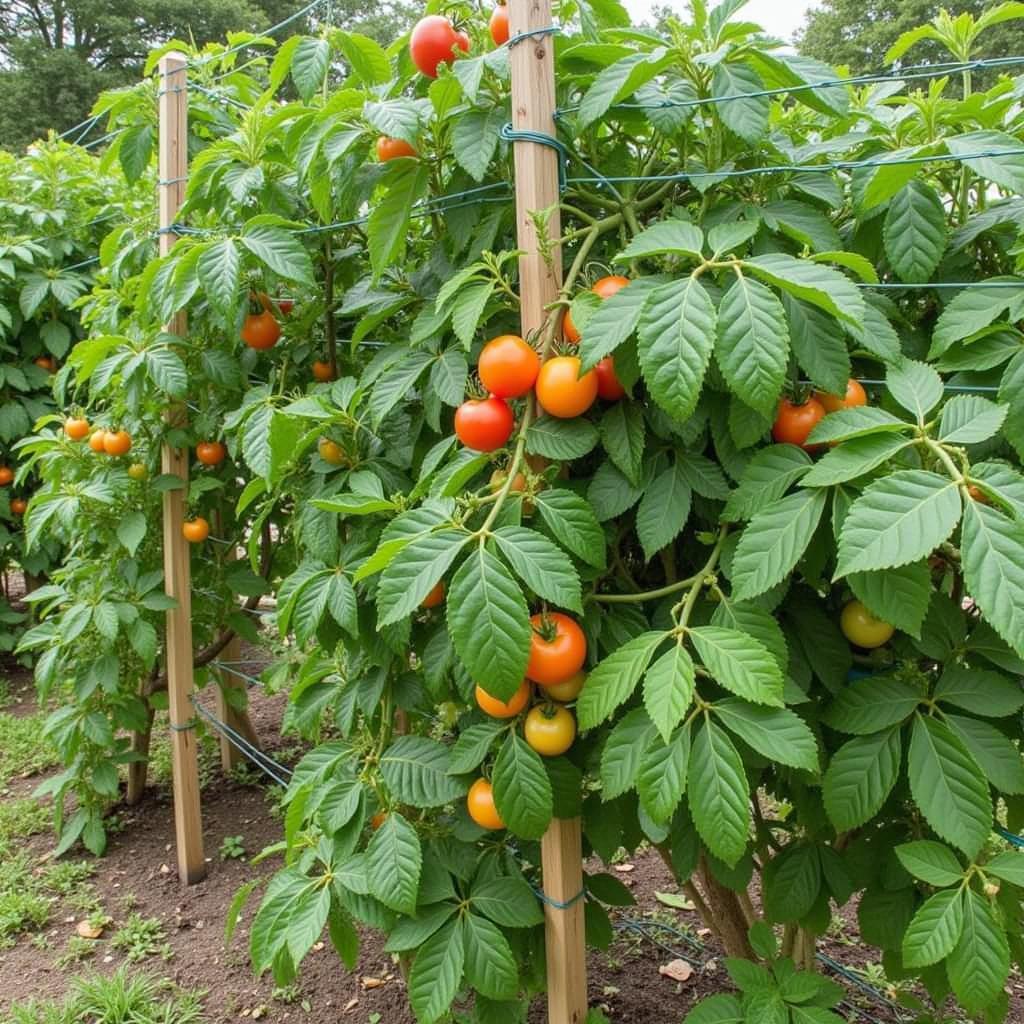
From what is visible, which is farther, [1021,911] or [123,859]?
[123,859]

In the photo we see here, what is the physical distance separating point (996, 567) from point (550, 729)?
60 centimetres

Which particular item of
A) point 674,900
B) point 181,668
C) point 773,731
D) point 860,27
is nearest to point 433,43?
point 773,731

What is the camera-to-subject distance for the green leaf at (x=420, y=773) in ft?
4.38

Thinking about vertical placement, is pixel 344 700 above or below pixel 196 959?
above

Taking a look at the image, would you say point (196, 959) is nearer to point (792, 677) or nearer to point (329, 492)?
point (329, 492)

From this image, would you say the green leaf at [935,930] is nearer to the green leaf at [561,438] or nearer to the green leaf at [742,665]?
the green leaf at [742,665]

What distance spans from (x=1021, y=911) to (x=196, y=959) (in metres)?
1.99

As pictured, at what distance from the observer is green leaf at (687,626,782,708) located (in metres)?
0.92

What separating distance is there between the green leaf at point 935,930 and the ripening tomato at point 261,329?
166 centimetres

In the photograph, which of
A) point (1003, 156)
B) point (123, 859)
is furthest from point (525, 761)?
point (123, 859)

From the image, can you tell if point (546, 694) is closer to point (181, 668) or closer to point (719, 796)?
point (719, 796)

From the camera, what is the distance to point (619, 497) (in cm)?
116

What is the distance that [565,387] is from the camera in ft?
3.57

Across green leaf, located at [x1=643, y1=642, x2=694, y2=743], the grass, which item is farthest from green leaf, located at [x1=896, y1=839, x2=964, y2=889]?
the grass
